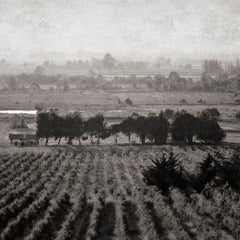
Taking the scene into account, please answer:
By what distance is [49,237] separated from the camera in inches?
1066

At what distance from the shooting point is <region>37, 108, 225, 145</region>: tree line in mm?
70062

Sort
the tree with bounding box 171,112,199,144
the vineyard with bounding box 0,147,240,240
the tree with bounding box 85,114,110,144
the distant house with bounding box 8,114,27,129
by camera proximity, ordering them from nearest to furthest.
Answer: the vineyard with bounding box 0,147,240,240
the tree with bounding box 171,112,199,144
the tree with bounding box 85,114,110,144
the distant house with bounding box 8,114,27,129

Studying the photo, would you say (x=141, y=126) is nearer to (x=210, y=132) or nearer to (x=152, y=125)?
(x=152, y=125)

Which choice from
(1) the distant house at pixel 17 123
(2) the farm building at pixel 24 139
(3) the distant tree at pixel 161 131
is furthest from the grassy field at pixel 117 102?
(3) the distant tree at pixel 161 131

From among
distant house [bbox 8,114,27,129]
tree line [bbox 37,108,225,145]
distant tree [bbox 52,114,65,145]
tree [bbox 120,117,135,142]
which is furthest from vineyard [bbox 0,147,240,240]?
distant house [bbox 8,114,27,129]

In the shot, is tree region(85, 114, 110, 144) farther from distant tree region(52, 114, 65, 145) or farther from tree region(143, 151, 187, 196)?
tree region(143, 151, 187, 196)

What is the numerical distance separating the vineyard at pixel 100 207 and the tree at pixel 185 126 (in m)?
20.7

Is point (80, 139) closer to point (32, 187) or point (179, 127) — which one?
point (179, 127)

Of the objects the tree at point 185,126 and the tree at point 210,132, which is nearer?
the tree at point 210,132

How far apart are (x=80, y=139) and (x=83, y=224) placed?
156 ft

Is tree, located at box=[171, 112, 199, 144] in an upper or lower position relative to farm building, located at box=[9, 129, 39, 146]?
upper

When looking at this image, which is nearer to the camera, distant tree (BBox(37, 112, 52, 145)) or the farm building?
distant tree (BBox(37, 112, 52, 145))

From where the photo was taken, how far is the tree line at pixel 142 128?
70062 mm

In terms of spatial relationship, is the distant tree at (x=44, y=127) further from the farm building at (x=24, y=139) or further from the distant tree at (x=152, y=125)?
the distant tree at (x=152, y=125)
